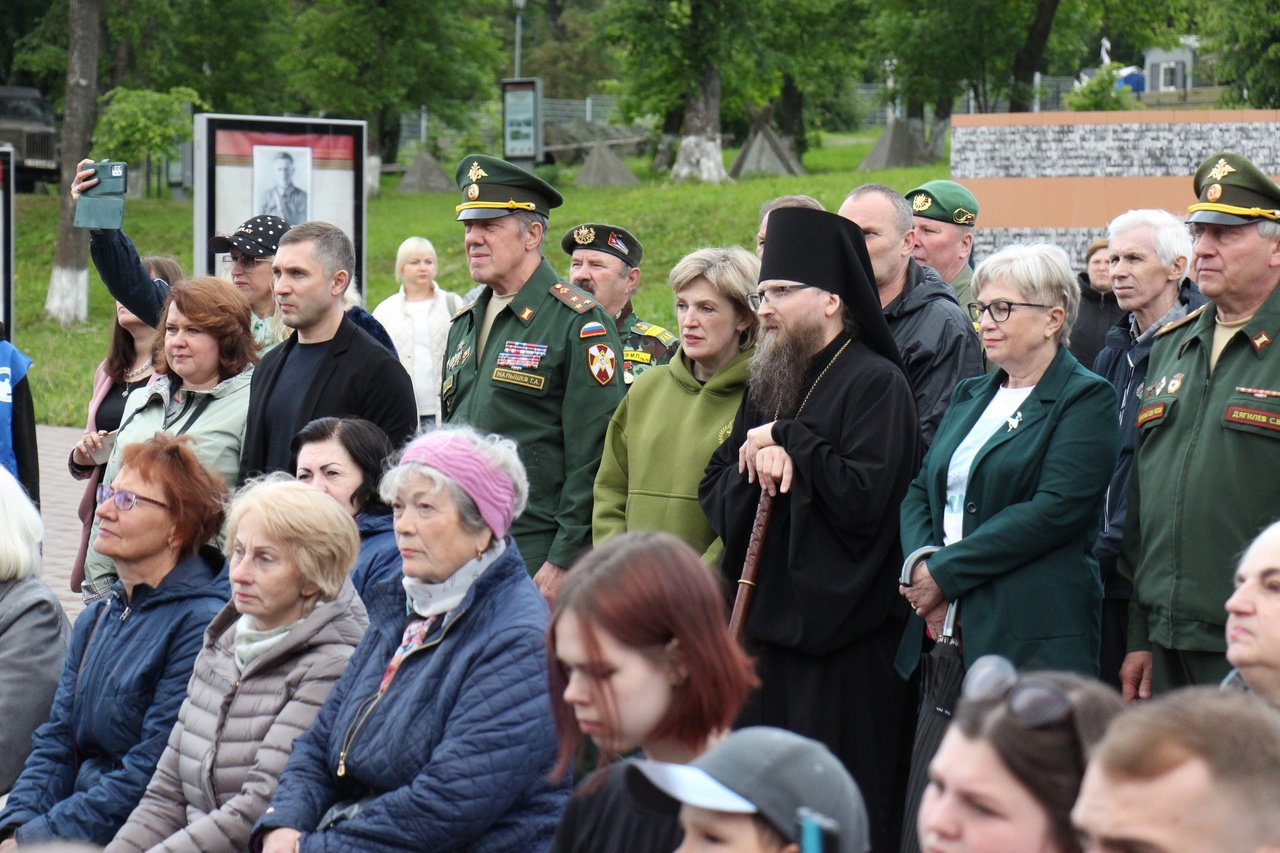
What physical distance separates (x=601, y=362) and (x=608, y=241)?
2182 mm

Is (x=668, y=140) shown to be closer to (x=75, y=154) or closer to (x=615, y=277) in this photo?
(x=75, y=154)

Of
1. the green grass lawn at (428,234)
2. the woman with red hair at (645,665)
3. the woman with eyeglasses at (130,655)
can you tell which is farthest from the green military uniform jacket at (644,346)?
the green grass lawn at (428,234)

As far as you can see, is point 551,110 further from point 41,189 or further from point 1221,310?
point 1221,310

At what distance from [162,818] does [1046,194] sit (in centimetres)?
1163

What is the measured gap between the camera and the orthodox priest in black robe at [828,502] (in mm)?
4488

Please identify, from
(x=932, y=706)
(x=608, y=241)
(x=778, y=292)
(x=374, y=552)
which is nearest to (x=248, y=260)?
(x=608, y=241)

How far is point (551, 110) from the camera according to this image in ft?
161

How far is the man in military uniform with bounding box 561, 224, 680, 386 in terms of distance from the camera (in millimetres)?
7656

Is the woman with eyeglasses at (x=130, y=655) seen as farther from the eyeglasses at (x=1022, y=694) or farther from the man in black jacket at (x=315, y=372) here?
the eyeglasses at (x=1022, y=694)

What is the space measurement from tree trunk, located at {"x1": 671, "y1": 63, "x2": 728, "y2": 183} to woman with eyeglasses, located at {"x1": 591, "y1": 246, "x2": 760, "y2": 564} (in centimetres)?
2349

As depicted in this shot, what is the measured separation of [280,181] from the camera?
34.0 feet

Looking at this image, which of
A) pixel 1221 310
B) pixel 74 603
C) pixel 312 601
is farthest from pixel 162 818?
pixel 74 603

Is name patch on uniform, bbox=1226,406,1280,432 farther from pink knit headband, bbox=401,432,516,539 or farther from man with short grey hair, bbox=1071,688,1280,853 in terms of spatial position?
man with short grey hair, bbox=1071,688,1280,853

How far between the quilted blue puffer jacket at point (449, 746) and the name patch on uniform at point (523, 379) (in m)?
1.60
